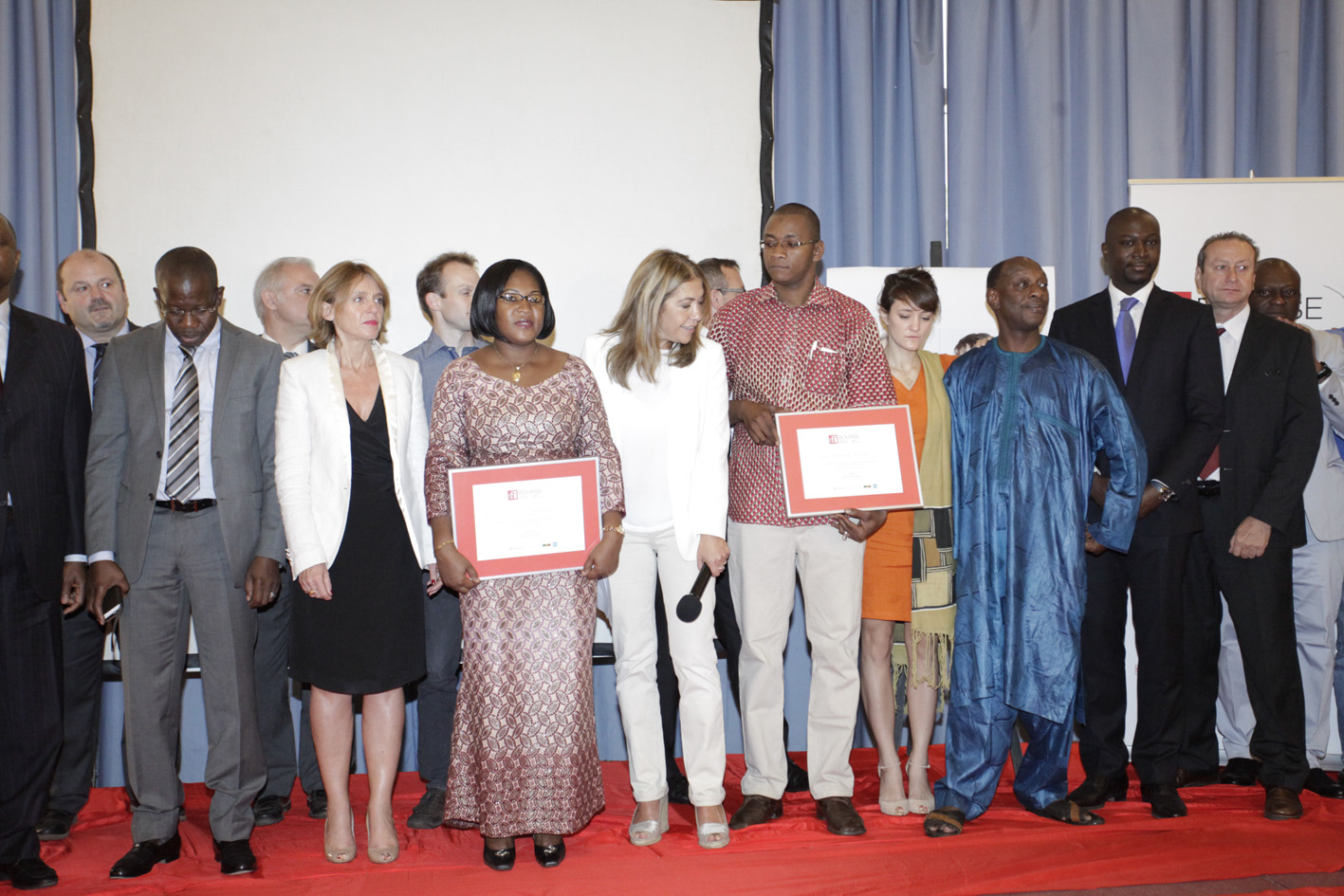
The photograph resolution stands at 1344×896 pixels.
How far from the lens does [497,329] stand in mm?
3170

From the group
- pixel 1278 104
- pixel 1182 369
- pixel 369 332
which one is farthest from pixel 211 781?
pixel 1278 104

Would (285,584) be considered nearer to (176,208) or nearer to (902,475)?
(176,208)

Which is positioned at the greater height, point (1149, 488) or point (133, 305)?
point (133, 305)

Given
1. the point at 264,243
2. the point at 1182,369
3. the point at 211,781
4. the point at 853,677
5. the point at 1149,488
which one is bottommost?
the point at 211,781

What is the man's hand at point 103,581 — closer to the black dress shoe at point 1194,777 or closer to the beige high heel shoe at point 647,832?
the beige high heel shoe at point 647,832

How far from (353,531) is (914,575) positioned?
2.08 m

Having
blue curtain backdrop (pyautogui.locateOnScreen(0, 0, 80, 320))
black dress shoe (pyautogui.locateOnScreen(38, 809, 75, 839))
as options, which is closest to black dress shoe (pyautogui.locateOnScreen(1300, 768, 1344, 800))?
black dress shoe (pyautogui.locateOnScreen(38, 809, 75, 839))

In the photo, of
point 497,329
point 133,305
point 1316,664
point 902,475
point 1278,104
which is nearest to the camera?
point 497,329

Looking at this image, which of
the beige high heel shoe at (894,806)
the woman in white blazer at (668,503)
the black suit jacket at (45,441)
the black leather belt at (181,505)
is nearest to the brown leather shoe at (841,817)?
the beige high heel shoe at (894,806)

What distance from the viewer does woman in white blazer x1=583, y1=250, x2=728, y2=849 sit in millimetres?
3328

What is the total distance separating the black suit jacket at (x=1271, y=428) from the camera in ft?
12.9

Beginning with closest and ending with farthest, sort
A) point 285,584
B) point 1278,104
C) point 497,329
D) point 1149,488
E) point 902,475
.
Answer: point 497,329 < point 902,475 < point 1149,488 < point 285,584 < point 1278,104

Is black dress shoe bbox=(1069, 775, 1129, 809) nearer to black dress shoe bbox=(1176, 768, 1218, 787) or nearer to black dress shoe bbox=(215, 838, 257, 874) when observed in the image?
black dress shoe bbox=(1176, 768, 1218, 787)

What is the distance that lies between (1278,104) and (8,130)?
6634 millimetres
